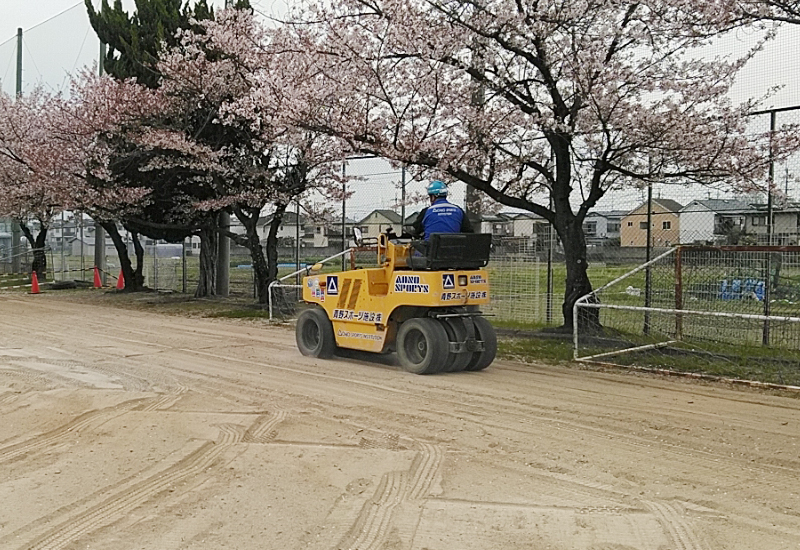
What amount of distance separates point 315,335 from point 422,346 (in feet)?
7.35

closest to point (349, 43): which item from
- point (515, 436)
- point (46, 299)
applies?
point (515, 436)

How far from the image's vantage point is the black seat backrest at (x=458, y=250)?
414 inches

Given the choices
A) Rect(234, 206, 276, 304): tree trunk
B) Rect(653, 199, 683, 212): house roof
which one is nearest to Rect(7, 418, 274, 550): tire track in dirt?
Rect(653, 199, 683, 212): house roof

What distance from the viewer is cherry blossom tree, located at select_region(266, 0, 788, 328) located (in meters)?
12.4

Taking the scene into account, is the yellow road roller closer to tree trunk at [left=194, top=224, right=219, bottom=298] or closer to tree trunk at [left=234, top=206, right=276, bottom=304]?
tree trunk at [left=234, top=206, right=276, bottom=304]

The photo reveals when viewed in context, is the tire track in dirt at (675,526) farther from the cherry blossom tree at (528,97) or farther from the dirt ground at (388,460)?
the cherry blossom tree at (528,97)

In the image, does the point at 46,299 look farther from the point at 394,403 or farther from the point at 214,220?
the point at 394,403

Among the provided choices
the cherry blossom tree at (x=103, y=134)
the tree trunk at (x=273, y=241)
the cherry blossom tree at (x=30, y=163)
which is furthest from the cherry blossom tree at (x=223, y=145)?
the cherry blossom tree at (x=30, y=163)

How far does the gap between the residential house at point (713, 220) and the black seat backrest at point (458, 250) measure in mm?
4652

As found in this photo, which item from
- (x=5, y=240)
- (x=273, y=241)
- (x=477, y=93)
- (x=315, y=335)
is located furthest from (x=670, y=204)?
(x=5, y=240)

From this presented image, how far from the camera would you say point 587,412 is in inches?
331

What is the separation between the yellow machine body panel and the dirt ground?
727mm

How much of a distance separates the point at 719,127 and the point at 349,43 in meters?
5.65

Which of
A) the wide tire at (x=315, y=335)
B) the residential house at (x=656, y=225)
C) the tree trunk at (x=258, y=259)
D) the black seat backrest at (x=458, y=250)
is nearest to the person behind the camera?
the black seat backrest at (x=458, y=250)
